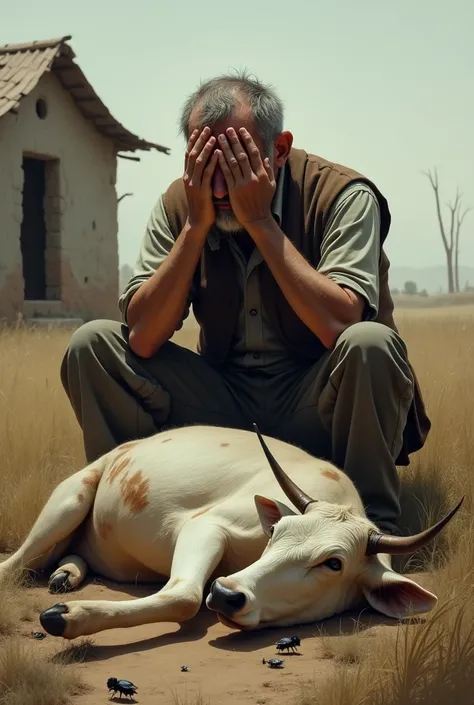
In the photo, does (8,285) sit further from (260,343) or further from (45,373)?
(260,343)

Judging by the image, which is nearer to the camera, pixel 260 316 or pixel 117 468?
pixel 117 468

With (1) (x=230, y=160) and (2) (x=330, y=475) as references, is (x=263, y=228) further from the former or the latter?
(2) (x=330, y=475)

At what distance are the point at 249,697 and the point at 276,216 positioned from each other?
246 cm

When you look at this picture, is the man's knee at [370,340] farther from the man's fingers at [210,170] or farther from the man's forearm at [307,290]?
the man's fingers at [210,170]

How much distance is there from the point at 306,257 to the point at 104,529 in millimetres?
1565

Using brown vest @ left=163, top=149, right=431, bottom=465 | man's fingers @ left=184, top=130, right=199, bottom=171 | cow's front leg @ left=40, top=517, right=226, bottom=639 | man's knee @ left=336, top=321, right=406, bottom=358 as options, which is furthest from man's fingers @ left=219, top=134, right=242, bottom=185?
cow's front leg @ left=40, top=517, right=226, bottom=639

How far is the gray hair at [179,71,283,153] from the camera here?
4379mm

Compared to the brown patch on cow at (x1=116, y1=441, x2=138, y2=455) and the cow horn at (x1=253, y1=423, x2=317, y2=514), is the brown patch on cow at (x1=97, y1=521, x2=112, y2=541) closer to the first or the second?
the brown patch on cow at (x1=116, y1=441, x2=138, y2=455)

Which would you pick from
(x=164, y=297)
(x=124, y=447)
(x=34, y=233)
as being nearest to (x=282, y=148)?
(x=164, y=297)

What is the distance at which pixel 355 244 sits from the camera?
446 cm

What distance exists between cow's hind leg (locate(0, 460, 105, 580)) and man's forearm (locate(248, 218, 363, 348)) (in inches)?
42.9

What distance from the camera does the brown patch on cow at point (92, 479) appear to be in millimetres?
4203

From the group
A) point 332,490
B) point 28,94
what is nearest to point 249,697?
point 332,490

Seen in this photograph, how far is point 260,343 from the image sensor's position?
188 inches
